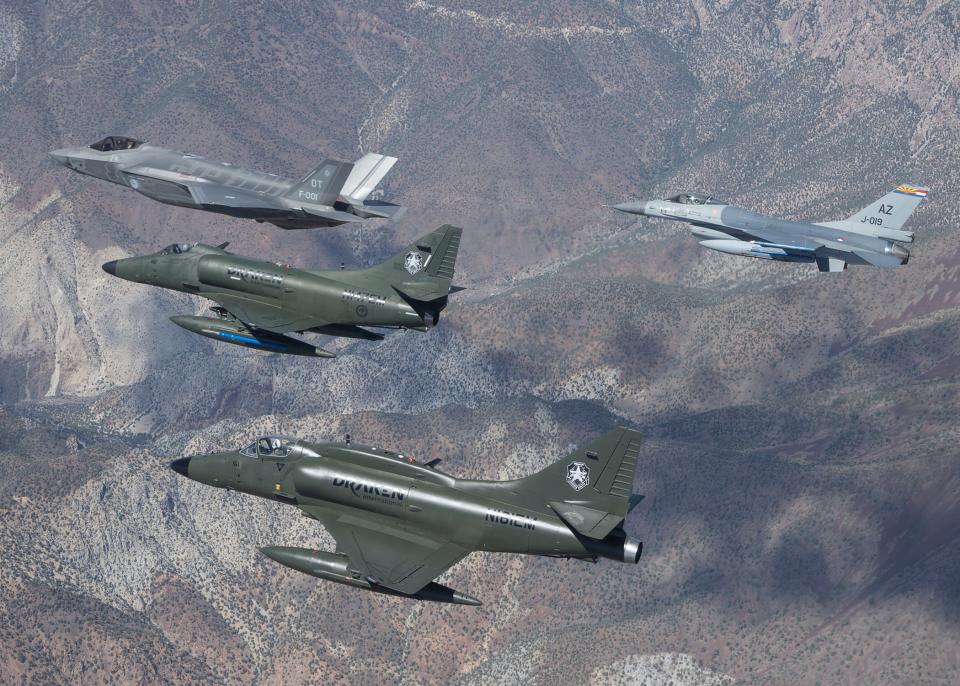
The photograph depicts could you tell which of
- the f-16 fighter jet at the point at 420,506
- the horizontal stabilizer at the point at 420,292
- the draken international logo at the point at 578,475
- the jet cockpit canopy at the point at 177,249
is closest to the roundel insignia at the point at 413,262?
the horizontal stabilizer at the point at 420,292

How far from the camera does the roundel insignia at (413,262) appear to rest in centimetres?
13775

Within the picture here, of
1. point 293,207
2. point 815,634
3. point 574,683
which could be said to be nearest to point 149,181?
point 293,207

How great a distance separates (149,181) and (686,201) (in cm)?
5990

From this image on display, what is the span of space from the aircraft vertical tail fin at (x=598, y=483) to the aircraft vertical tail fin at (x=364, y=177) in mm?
48214

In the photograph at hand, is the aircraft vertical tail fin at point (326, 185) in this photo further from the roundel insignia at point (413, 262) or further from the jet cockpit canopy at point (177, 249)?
the roundel insignia at point (413, 262)

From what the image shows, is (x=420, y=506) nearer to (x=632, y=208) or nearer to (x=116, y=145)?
(x=116, y=145)

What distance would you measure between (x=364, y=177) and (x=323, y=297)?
3610cm

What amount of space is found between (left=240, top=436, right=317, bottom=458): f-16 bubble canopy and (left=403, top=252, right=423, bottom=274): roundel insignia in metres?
18.5

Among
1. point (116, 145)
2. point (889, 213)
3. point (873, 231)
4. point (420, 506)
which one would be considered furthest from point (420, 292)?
point (889, 213)

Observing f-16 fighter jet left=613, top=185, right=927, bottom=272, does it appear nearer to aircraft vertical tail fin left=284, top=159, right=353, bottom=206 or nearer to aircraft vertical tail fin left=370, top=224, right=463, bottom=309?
aircraft vertical tail fin left=284, top=159, right=353, bottom=206

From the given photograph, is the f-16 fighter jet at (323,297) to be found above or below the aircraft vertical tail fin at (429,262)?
below

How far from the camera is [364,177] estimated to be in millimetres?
171000

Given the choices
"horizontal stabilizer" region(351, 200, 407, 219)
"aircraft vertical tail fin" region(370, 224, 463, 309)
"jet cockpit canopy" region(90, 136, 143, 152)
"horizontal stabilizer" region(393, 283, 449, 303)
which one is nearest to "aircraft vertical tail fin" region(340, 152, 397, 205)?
"horizontal stabilizer" region(351, 200, 407, 219)

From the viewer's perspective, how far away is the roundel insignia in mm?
137750
